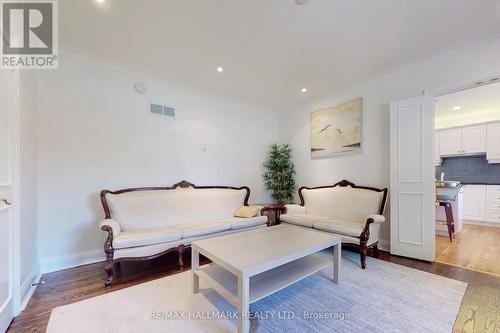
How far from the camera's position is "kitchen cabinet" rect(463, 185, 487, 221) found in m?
4.89

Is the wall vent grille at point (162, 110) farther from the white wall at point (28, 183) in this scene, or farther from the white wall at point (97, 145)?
the white wall at point (28, 183)

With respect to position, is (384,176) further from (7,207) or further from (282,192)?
(7,207)

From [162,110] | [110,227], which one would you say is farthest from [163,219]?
[162,110]

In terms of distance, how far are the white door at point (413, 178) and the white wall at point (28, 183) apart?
4.39 meters

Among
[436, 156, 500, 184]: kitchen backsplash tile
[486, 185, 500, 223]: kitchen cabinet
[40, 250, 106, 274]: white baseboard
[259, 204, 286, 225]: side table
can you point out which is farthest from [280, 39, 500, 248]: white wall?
[436, 156, 500, 184]: kitchen backsplash tile

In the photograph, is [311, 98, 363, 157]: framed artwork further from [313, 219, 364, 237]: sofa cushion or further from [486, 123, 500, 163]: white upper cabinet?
[486, 123, 500, 163]: white upper cabinet

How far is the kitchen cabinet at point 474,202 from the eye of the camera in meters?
4.89

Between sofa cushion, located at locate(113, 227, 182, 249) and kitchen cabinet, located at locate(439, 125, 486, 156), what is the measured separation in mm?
6877

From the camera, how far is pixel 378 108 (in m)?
3.44

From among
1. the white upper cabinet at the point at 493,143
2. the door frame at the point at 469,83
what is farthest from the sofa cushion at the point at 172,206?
the white upper cabinet at the point at 493,143

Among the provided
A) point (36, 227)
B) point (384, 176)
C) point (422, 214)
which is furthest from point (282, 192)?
point (36, 227)

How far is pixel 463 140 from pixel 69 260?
8299 millimetres

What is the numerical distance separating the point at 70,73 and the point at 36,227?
1969mm

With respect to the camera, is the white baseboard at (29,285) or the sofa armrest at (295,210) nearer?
the white baseboard at (29,285)
